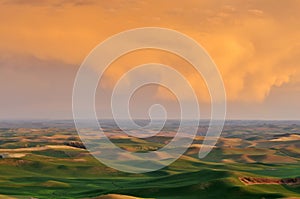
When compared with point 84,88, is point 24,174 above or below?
below

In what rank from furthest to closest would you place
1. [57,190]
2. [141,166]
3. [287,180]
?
[141,166]
[57,190]
[287,180]

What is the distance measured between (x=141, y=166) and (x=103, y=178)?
30.6m

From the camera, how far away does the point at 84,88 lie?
71500 millimetres

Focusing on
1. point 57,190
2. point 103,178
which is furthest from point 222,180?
point 103,178

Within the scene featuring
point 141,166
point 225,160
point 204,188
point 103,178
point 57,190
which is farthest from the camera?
point 225,160

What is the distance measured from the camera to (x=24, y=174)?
137 metres

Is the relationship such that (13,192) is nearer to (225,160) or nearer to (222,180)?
(222,180)

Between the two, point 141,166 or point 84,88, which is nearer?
point 84,88

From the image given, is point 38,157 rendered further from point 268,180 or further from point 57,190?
point 268,180

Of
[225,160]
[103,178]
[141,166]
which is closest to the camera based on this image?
[103,178]

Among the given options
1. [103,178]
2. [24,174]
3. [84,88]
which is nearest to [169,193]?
[84,88]

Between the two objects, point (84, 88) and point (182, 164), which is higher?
point (84, 88)

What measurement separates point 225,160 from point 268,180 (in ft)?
247

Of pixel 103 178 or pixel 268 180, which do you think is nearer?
pixel 268 180
